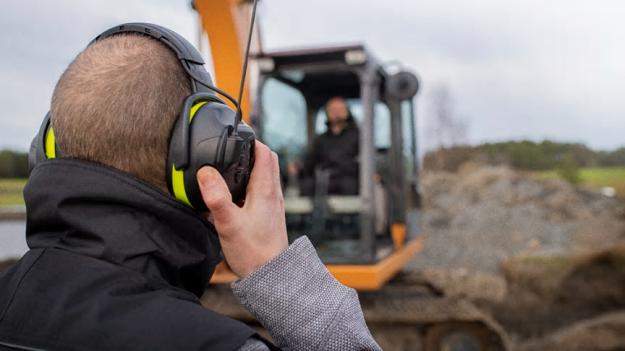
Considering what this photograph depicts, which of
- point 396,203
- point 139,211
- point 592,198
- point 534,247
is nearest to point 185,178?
point 139,211

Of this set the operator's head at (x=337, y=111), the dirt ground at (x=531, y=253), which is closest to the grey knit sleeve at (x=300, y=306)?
the operator's head at (x=337, y=111)

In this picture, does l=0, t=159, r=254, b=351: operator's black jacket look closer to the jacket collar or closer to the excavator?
the jacket collar

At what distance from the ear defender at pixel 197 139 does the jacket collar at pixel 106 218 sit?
5cm

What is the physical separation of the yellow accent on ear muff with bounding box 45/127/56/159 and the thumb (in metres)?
0.30

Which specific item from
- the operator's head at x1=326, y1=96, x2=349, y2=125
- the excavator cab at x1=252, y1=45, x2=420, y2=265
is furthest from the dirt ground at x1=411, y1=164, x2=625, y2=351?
the operator's head at x1=326, y1=96, x2=349, y2=125

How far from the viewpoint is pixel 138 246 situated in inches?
38.5

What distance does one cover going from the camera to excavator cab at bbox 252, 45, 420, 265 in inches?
211

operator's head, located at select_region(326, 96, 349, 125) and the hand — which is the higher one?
the hand

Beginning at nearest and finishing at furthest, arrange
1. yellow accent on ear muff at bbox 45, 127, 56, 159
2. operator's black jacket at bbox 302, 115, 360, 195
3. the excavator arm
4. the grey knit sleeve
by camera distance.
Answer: the grey knit sleeve < yellow accent on ear muff at bbox 45, 127, 56, 159 < the excavator arm < operator's black jacket at bbox 302, 115, 360, 195

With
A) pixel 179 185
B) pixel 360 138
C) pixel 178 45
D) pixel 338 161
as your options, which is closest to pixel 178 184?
pixel 179 185

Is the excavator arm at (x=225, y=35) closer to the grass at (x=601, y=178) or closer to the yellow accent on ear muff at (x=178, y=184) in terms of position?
the yellow accent on ear muff at (x=178, y=184)

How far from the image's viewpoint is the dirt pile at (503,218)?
15375 millimetres

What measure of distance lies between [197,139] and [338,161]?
4.70 m

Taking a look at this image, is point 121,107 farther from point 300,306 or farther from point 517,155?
point 517,155
